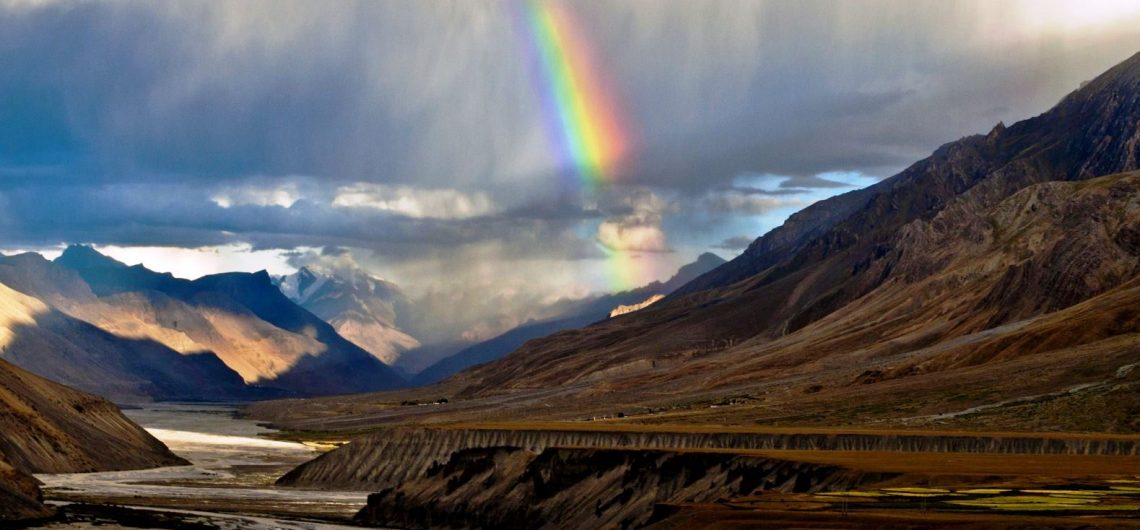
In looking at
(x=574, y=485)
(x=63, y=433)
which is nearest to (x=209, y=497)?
(x=63, y=433)

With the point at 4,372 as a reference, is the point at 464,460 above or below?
below

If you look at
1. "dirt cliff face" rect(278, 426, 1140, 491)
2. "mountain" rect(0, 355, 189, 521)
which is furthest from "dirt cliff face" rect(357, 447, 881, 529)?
"mountain" rect(0, 355, 189, 521)

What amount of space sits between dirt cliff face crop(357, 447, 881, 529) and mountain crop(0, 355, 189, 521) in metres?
37.0

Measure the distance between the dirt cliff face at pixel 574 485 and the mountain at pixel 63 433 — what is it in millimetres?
37049

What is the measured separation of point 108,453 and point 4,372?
15376 mm

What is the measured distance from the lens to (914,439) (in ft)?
349

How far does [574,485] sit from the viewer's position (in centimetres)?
9250

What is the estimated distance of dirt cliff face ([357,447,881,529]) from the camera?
79.5m

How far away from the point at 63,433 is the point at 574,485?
255ft

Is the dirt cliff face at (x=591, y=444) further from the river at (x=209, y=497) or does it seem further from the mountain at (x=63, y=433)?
the mountain at (x=63, y=433)

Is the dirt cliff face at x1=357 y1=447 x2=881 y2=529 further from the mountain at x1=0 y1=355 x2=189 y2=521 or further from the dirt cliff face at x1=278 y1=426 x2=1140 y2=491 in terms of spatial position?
the mountain at x1=0 y1=355 x2=189 y2=521

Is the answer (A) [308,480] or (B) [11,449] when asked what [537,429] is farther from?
(B) [11,449]

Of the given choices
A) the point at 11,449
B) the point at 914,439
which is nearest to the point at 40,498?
the point at 11,449

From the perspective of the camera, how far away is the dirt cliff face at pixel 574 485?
79463 mm
